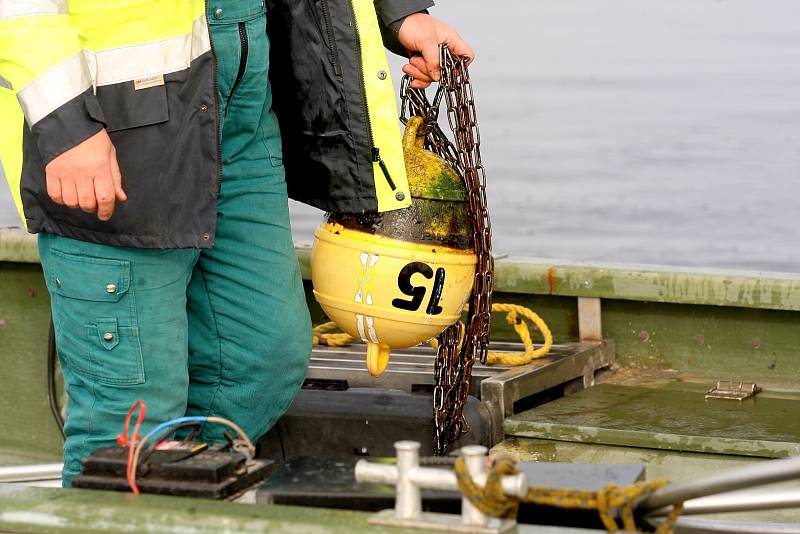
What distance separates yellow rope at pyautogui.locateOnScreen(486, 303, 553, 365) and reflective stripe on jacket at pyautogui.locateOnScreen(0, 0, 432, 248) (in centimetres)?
83

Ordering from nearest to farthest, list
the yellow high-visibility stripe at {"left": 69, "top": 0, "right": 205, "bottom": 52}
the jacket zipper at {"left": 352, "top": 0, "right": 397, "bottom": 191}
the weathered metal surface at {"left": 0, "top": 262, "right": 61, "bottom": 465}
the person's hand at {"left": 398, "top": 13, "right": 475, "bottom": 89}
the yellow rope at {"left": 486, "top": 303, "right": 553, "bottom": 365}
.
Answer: the yellow high-visibility stripe at {"left": 69, "top": 0, "right": 205, "bottom": 52} < the jacket zipper at {"left": 352, "top": 0, "right": 397, "bottom": 191} < the person's hand at {"left": 398, "top": 13, "right": 475, "bottom": 89} < the yellow rope at {"left": 486, "top": 303, "right": 553, "bottom": 365} < the weathered metal surface at {"left": 0, "top": 262, "right": 61, "bottom": 465}

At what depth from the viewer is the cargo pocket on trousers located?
2.38 m

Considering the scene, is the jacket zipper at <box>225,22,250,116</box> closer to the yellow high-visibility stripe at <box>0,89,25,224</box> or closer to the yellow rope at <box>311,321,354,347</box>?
the yellow high-visibility stripe at <box>0,89,25,224</box>

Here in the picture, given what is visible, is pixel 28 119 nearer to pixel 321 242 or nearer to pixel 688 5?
pixel 321 242

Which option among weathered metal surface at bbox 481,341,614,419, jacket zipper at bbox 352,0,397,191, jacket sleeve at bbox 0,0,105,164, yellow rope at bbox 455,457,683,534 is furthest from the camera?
weathered metal surface at bbox 481,341,614,419

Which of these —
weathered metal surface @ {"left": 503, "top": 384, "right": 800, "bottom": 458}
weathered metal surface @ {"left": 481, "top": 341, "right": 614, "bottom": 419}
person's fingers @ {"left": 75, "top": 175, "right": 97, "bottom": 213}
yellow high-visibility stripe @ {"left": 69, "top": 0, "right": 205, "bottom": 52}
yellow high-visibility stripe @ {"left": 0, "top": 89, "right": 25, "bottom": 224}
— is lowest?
weathered metal surface @ {"left": 503, "top": 384, "right": 800, "bottom": 458}

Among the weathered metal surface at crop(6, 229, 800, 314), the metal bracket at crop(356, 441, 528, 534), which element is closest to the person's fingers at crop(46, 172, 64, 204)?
the metal bracket at crop(356, 441, 528, 534)

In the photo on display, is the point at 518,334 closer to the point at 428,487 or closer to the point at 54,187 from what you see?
the point at 54,187

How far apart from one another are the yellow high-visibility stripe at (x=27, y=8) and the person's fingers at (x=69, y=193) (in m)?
0.27

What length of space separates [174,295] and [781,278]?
162 cm

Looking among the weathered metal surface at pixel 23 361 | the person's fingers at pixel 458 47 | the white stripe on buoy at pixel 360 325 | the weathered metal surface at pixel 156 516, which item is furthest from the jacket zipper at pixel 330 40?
the weathered metal surface at pixel 23 361

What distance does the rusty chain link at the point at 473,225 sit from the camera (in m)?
2.66

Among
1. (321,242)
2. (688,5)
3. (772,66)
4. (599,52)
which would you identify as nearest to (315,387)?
(321,242)

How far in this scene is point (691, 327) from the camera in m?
3.54
